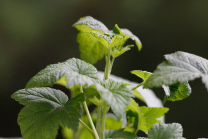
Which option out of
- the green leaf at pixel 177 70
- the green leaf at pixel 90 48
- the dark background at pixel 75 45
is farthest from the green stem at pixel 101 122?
the dark background at pixel 75 45

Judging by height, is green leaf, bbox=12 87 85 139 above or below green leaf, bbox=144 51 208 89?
below

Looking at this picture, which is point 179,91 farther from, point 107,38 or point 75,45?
point 75,45

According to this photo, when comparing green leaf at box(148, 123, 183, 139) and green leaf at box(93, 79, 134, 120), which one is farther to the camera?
green leaf at box(148, 123, 183, 139)

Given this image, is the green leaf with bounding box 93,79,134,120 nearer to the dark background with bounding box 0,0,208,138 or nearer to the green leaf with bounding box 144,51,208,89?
the green leaf with bounding box 144,51,208,89

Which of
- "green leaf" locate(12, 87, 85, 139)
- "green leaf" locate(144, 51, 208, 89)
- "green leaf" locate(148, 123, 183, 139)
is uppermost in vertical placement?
"green leaf" locate(144, 51, 208, 89)

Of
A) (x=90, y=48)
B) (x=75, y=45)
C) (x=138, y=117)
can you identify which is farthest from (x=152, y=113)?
(x=75, y=45)

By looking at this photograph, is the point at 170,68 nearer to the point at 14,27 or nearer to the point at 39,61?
the point at 39,61

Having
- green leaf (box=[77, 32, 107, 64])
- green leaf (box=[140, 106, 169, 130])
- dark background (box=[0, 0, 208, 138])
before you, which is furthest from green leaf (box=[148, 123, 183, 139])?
dark background (box=[0, 0, 208, 138])
